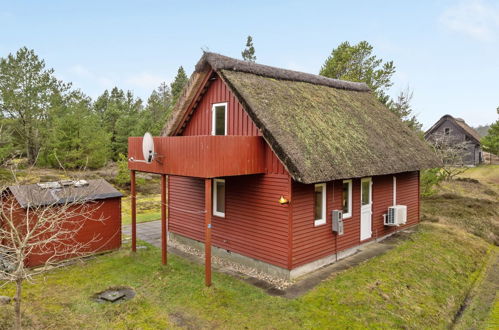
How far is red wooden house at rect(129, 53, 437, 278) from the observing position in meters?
8.77

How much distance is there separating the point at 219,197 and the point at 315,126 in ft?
13.2

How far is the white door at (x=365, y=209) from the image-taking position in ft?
38.8

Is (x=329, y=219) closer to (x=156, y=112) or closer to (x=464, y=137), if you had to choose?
(x=464, y=137)

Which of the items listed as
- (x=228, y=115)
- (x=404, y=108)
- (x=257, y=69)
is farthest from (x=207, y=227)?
(x=404, y=108)

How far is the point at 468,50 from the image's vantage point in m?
20.9

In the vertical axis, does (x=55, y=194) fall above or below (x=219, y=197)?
above

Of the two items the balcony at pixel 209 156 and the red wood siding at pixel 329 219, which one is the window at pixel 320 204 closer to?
the red wood siding at pixel 329 219

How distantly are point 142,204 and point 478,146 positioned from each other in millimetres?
39780

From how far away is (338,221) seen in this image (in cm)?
1011

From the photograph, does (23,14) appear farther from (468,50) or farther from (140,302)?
(468,50)

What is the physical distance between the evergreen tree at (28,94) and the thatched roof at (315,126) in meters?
21.8

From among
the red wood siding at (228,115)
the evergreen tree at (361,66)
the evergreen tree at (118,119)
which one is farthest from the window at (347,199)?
the evergreen tree at (118,119)

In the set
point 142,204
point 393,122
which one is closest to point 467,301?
point 393,122

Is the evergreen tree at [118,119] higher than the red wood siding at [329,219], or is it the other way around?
the evergreen tree at [118,119]
